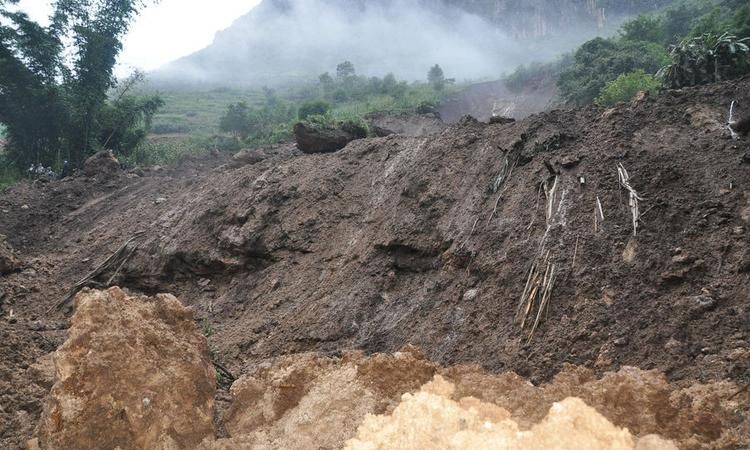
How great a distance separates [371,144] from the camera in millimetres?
9219

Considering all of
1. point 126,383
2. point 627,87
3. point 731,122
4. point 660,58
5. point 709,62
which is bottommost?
point 126,383

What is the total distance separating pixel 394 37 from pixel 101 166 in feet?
318

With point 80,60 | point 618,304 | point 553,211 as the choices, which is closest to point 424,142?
point 553,211

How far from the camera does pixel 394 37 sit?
104 metres

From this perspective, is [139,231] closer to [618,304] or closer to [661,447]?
[618,304]

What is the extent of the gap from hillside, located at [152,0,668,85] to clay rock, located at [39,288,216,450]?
60.3 m

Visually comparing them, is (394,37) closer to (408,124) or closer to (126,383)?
(408,124)

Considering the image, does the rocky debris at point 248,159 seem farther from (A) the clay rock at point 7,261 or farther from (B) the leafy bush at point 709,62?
(B) the leafy bush at point 709,62

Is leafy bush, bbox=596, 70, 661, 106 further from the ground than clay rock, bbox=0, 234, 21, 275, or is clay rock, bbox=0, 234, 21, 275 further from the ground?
leafy bush, bbox=596, 70, 661, 106

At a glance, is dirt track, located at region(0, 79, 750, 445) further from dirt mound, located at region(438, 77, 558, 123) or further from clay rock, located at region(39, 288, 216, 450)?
dirt mound, located at region(438, 77, 558, 123)

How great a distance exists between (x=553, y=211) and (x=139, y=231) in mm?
7203

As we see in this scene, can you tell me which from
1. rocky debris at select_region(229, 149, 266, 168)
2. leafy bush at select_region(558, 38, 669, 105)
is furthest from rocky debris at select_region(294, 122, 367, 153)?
leafy bush at select_region(558, 38, 669, 105)

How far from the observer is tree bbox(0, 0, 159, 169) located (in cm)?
1609

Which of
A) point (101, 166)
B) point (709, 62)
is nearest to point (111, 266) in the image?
point (101, 166)
